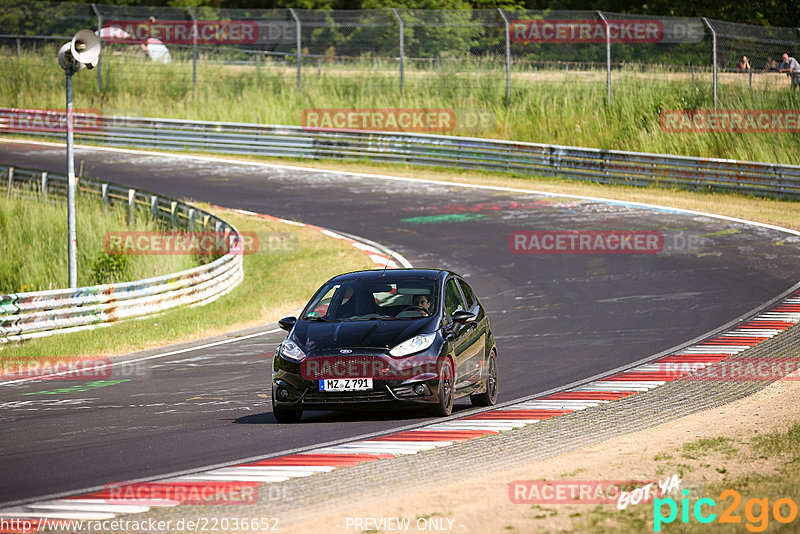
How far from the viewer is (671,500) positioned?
721 centimetres

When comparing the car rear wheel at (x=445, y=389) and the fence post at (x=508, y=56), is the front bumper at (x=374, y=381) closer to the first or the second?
the car rear wheel at (x=445, y=389)

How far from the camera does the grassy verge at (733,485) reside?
21.9 feet

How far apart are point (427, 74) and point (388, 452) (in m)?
31.1

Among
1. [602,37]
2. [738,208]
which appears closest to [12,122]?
[602,37]

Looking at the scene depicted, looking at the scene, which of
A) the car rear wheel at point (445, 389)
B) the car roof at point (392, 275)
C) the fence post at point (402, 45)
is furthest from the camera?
the fence post at point (402, 45)

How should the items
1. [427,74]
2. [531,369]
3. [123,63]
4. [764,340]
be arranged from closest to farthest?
[531,369], [764,340], [427,74], [123,63]

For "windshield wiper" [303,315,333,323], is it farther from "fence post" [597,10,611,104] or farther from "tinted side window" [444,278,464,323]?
"fence post" [597,10,611,104]

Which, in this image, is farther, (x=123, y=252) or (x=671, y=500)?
(x=123, y=252)

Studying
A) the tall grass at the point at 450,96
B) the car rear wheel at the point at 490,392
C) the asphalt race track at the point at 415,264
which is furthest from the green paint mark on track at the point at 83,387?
the tall grass at the point at 450,96

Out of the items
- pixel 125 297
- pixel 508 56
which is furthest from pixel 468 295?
pixel 508 56

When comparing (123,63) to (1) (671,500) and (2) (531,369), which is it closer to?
(2) (531,369)

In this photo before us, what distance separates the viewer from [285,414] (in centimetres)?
1073

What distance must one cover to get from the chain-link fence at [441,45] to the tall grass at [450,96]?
12 cm

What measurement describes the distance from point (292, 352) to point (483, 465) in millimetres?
2644
